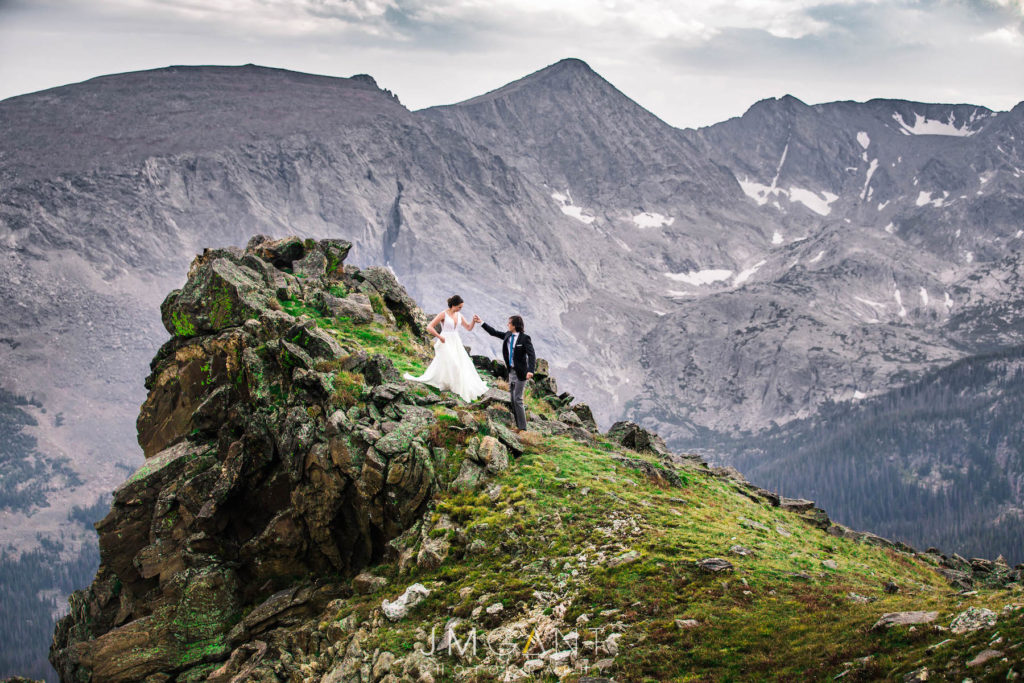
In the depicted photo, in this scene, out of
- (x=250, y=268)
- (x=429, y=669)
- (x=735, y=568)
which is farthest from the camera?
(x=250, y=268)

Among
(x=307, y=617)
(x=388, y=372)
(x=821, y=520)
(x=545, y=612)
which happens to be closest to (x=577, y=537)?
(x=545, y=612)

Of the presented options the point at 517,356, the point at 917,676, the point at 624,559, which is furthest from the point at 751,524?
the point at 917,676

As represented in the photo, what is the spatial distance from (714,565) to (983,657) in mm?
6476

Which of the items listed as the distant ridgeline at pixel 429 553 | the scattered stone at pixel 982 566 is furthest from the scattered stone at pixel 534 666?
the scattered stone at pixel 982 566

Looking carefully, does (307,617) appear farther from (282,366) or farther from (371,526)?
(282,366)

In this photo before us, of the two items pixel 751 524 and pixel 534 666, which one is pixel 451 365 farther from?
pixel 534 666

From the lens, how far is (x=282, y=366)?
27422 mm

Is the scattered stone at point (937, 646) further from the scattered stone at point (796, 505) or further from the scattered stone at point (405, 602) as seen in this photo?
the scattered stone at point (796, 505)

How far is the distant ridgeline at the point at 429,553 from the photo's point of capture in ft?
45.3

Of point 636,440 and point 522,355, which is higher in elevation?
point 522,355

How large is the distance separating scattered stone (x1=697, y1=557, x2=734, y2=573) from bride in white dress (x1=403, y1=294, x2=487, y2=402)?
41.5 feet

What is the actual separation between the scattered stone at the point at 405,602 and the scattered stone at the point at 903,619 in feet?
31.7

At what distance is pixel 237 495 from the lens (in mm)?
24641

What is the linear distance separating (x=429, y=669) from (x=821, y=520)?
1878cm
